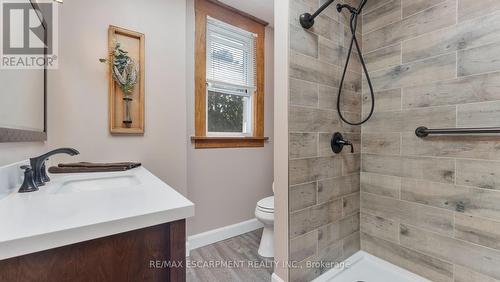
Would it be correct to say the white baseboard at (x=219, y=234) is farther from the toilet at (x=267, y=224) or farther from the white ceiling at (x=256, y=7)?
the white ceiling at (x=256, y=7)

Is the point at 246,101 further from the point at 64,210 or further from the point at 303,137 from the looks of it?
the point at 64,210

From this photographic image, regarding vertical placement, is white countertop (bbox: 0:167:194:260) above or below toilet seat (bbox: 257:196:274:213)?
above

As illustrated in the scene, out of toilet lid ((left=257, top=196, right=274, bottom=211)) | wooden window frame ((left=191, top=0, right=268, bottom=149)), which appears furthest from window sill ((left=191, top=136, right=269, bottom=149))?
toilet lid ((left=257, top=196, right=274, bottom=211))

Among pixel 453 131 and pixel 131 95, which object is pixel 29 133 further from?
pixel 453 131

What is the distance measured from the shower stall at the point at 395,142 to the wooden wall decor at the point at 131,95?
121 cm

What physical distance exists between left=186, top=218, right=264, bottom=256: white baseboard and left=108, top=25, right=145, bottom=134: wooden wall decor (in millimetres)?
1102

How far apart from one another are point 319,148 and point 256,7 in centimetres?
167

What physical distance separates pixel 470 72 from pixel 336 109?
29.7 inches

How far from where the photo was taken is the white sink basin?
44.2 inches

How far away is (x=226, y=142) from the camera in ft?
7.64

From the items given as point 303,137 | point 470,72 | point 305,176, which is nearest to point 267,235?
point 305,176

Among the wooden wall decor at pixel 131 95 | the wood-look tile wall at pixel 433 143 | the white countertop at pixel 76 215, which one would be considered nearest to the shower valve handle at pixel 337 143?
the wood-look tile wall at pixel 433 143

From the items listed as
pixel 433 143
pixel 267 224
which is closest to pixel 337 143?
pixel 433 143

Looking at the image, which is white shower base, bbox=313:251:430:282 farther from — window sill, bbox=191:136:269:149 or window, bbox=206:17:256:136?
window, bbox=206:17:256:136
